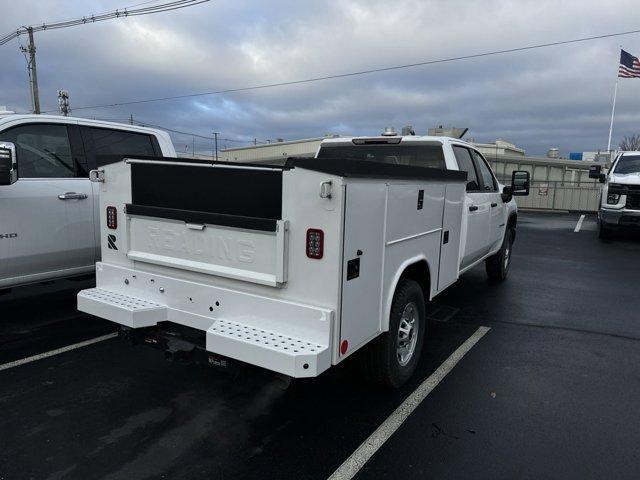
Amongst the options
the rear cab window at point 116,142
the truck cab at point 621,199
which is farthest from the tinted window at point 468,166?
the truck cab at point 621,199

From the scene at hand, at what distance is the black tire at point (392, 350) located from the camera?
11.4ft

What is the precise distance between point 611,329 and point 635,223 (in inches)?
324

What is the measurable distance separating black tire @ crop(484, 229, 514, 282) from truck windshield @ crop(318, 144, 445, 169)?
290 cm

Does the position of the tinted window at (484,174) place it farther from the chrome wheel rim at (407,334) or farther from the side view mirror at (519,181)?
the chrome wheel rim at (407,334)

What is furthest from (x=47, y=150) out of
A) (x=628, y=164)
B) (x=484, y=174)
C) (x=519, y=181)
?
(x=628, y=164)

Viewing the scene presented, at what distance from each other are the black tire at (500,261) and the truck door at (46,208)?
18.6ft

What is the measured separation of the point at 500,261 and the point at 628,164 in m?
8.25

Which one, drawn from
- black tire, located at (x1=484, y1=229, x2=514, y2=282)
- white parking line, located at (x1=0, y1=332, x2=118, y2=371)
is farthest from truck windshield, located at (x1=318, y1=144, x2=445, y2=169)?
white parking line, located at (x1=0, y1=332, x2=118, y2=371)

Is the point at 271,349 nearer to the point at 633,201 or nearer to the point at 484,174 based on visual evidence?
the point at 484,174

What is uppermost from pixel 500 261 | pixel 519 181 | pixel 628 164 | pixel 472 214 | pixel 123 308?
pixel 628 164

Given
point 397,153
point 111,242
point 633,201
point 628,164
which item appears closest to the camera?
point 111,242

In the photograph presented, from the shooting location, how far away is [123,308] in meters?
3.27

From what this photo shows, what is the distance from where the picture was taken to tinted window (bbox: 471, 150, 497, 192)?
6089mm

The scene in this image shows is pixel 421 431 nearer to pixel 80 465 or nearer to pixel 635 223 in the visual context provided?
pixel 80 465
